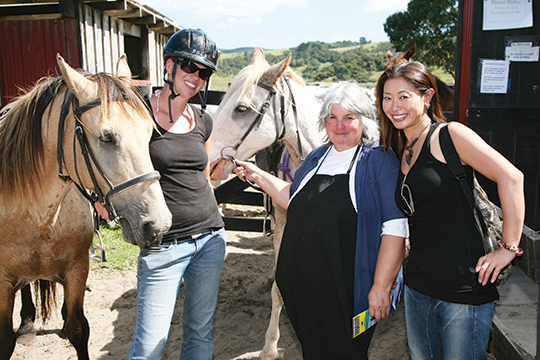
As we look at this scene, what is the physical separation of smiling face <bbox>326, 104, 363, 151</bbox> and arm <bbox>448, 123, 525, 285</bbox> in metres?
0.41

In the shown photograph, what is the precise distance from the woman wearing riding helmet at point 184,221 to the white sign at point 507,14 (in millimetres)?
2430

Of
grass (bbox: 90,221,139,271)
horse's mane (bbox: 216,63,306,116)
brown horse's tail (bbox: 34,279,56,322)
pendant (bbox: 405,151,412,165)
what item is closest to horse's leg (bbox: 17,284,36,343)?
brown horse's tail (bbox: 34,279,56,322)

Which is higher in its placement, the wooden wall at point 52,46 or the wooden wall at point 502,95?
the wooden wall at point 52,46

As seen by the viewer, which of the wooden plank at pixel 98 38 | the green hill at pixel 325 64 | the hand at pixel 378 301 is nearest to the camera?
the hand at pixel 378 301

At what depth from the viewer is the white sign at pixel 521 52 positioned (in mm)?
3104

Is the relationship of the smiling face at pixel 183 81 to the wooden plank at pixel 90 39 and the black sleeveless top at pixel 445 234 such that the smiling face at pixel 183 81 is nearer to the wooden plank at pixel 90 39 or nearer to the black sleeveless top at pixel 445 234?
the black sleeveless top at pixel 445 234

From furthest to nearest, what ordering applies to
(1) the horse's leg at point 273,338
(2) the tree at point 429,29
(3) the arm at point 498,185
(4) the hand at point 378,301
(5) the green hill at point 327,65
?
(5) the green hill at point 327,65
(2) the tree at point 429,29
(1) the horse's leg at point 273,338
(4) the hand at point 378,301
(3) the arm at point 498,185

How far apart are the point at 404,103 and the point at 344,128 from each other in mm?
281

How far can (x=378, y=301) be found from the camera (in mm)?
1566

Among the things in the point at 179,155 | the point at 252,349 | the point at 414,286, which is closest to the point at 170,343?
the point at 252,349

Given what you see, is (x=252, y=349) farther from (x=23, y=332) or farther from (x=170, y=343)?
(x=23, y=332)

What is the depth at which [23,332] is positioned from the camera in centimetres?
317

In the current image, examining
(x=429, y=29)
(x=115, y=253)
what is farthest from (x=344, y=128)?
(x=429, y=29)

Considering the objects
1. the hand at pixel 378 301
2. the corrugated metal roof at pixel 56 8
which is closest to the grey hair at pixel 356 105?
the hand at pixel 378 301
